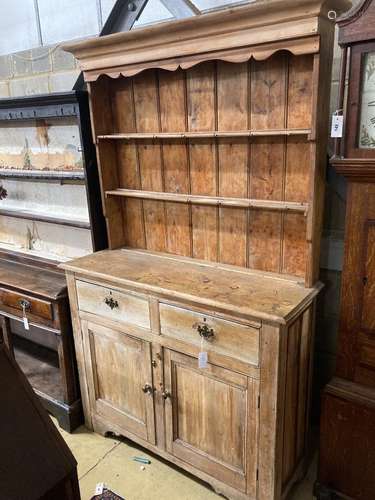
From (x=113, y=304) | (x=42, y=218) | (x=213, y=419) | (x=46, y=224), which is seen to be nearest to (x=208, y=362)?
(x=213, y=419)

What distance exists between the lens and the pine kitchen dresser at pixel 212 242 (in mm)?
1512

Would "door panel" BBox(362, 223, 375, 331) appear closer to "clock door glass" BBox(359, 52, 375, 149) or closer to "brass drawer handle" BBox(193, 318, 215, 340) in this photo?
"clock door glass" BBox(359, 52, 375, 149)

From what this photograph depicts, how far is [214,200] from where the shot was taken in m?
1.80

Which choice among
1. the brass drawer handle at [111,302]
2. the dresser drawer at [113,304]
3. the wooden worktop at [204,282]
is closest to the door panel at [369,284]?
the wooden worktop at [204,282]

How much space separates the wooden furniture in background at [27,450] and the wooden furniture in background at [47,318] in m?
1.19

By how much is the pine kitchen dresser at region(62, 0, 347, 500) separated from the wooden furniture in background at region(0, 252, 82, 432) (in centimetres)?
10

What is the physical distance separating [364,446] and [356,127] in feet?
3.87

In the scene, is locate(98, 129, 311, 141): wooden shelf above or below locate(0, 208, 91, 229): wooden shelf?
above

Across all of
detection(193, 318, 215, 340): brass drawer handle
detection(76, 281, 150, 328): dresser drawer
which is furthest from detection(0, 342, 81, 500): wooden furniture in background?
detection(76, 281, 150, 328): dresser drawer

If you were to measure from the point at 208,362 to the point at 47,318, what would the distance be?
0.97m

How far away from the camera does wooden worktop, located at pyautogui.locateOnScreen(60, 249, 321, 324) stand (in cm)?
151

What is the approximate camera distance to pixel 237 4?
5.76 feet

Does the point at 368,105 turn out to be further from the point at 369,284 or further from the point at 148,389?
the point at 148,389

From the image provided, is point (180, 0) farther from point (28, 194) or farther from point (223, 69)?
point (28, 194)
